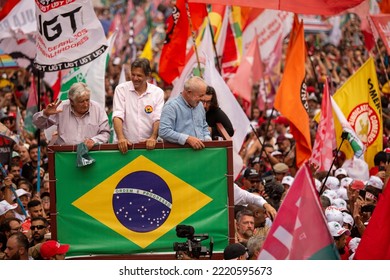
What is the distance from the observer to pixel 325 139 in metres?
17.6

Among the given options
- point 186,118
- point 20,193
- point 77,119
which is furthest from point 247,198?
point 20,193

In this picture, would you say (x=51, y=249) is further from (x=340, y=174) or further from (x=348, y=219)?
(x=340, y=174)

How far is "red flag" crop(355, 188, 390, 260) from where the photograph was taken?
10.5m

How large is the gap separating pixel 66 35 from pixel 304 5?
3638 mm

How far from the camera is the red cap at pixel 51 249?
1214 centimetres

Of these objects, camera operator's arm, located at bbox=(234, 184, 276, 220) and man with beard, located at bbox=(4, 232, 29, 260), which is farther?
camera operator's arm, located at bbox=(234, 184, 276, 220)

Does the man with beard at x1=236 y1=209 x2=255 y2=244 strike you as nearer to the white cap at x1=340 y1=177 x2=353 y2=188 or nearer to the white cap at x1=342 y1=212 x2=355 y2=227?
the white cap at x1=342 y1=212 x2=355 y2=227

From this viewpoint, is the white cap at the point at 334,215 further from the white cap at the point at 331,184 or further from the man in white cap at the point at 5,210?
the man in white cap at the point at 5,210

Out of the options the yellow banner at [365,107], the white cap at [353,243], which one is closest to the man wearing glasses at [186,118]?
the white cap at [353,243]

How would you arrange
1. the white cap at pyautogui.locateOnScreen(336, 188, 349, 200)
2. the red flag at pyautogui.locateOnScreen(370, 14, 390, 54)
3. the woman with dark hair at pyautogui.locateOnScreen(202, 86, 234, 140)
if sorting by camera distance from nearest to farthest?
the woman with dark hair at pyautogui.locateOnScreen(202, 86, 234, 140) < the white cap at pyautogui.locateOnScreen(336, 188, 349, 200) < the red flag at pyautogui.locateOnScreen(370, 14, 390, 54)

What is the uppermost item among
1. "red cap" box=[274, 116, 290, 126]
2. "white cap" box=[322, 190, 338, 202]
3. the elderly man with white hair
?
the elderly man with white hair

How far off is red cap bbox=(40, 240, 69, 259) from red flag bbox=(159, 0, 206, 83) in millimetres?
7218

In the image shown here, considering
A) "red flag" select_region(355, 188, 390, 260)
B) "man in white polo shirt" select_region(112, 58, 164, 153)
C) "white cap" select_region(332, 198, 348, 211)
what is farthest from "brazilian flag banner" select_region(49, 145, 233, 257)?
"white cap" select_region(332, 198, 348, 211)

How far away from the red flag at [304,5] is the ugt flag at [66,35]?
9.08ft
